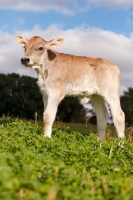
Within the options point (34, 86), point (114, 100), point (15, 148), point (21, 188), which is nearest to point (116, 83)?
point (114, 100)

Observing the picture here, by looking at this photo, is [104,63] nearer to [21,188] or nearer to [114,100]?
[114,100]

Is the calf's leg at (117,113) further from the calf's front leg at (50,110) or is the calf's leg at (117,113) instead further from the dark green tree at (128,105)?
the dark green tree at (128,105)

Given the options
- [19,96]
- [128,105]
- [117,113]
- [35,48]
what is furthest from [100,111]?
[128,105]

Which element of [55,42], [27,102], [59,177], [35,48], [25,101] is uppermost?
[25,101]

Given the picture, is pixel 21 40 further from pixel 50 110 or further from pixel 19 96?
pixel 19 96

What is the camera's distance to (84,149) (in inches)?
335

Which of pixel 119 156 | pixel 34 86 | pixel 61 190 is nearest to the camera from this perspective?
pixel 61 190

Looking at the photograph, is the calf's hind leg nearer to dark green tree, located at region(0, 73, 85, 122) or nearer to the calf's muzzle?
the calf's muzzle

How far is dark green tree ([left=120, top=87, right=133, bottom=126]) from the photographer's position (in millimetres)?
65125

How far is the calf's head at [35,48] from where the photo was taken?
13.3 m

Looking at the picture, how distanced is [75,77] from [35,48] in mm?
1479

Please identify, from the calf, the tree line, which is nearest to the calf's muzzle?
the calf

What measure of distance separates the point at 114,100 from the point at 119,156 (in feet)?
15.7

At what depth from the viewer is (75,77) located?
1375 centimetres
